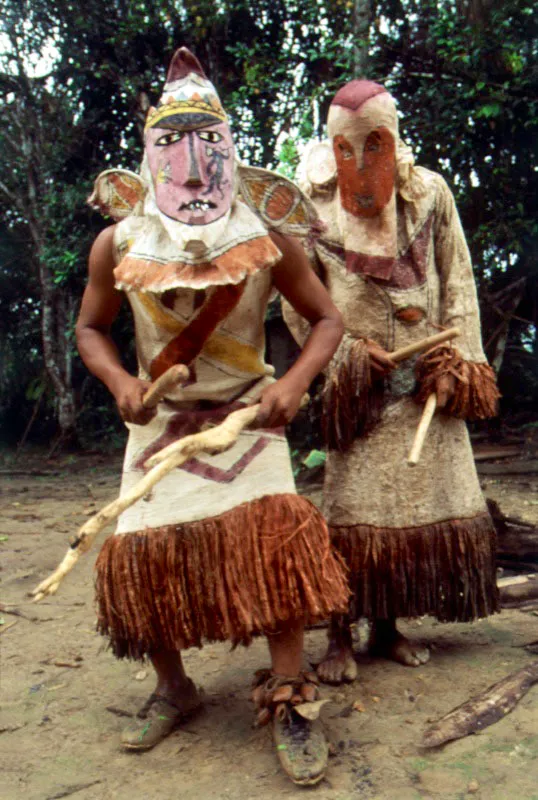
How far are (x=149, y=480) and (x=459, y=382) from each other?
4.31 feet

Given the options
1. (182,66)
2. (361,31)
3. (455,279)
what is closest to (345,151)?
(455,279)

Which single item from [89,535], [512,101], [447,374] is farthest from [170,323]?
[512,101]

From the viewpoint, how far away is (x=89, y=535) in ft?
6.04

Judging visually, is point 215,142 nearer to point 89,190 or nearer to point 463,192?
point 463,192

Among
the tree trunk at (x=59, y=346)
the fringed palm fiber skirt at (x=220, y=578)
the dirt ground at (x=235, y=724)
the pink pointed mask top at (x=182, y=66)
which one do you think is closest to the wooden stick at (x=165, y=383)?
the fringed palm fiber skirt at (x=220, y=578)

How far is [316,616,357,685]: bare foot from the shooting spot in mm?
2844

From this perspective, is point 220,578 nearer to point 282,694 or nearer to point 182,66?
point 282,694

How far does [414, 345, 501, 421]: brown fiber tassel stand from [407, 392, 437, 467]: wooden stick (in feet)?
0.17

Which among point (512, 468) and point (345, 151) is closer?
point (345, 151)

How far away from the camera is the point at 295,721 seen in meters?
2.30

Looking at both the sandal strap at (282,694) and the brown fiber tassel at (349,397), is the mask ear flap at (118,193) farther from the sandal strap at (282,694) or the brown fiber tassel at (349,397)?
the sandal strap at (282,694)

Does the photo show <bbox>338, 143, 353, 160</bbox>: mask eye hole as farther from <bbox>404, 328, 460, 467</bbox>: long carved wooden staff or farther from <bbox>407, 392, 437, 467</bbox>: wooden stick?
<bbox>407, 392, 437, 467</bbox>: wooden stick

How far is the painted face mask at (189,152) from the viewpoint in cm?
220

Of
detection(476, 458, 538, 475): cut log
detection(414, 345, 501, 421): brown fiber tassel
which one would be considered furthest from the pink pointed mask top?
detection(476, 458, 538, 475): cut log
